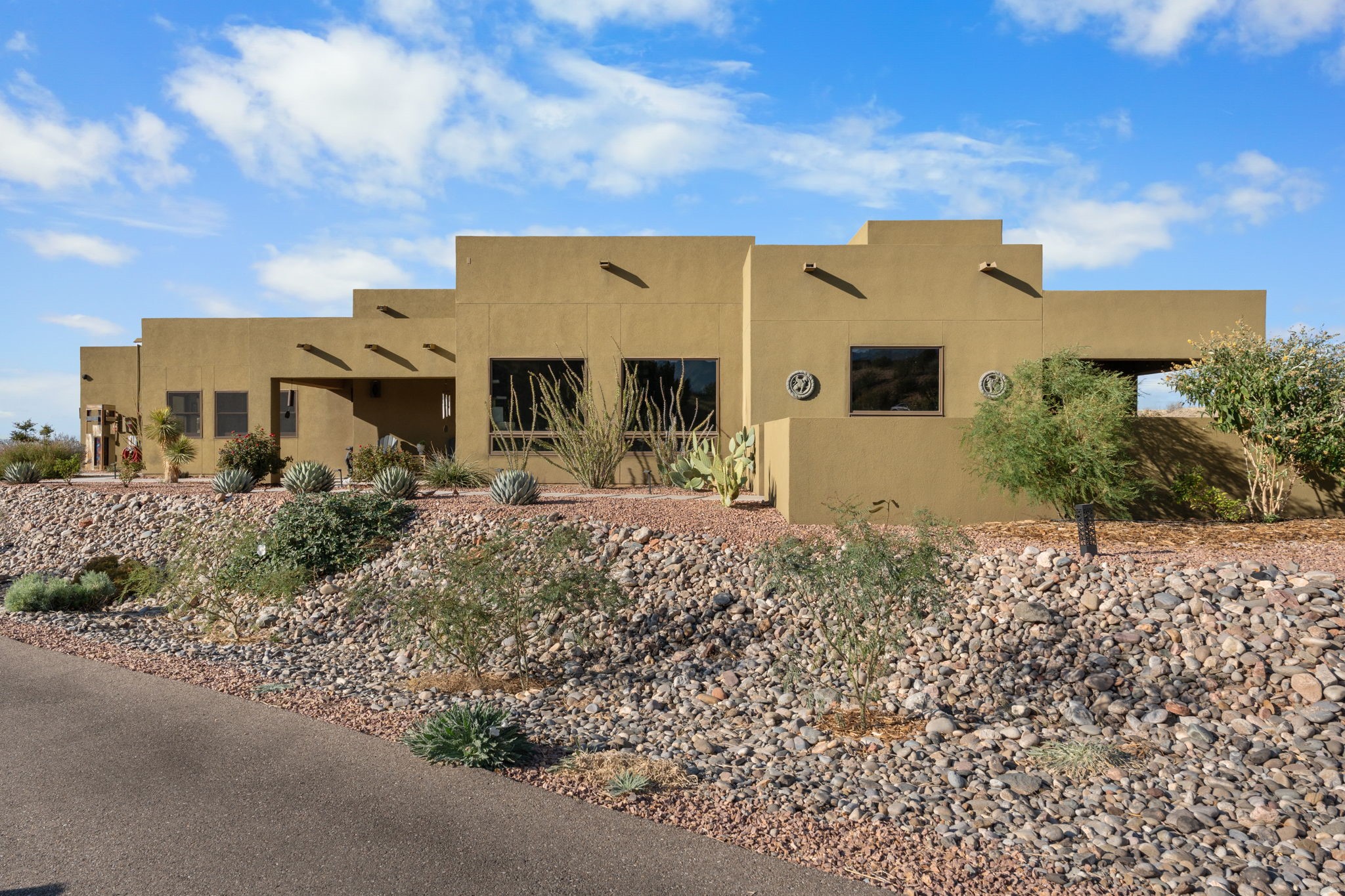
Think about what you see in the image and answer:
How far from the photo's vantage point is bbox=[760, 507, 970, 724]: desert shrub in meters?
5.84

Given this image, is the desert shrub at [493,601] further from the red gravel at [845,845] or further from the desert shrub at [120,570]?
the desert shrub at [120,570]

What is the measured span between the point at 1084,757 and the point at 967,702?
1.17 m

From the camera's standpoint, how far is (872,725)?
5.94m

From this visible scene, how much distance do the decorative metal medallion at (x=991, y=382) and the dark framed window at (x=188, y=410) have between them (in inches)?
677

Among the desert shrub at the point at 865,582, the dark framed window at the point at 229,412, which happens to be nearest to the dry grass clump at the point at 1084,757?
the desert shrub at the point at 865,582

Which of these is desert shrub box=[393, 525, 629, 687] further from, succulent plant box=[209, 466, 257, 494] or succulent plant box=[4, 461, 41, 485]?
succulent plant box=[4, 461, 41, 485]

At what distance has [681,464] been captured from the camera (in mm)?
13406

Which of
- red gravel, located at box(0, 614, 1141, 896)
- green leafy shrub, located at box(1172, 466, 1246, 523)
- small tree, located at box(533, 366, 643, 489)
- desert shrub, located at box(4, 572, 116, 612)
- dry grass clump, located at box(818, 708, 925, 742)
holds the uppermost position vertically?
small tree, located at box(533, 366, 643, 489)

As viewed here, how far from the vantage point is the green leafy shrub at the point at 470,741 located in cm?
464

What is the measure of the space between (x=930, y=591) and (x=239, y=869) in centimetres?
443

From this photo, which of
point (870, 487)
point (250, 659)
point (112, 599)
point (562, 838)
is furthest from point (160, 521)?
point (562, 838)

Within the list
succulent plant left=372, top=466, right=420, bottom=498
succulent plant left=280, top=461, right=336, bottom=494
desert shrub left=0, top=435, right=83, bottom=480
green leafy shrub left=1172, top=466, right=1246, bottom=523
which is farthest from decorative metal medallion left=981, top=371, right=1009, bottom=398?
desert shrub left=0, top=435, right=83, bottom=480

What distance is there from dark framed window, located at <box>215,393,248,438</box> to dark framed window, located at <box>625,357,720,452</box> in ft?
34.1

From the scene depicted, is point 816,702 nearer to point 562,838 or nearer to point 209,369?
point 562,838
